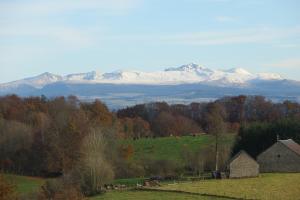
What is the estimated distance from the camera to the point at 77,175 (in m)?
55.6

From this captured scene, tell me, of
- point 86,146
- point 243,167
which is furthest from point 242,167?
point 86,146

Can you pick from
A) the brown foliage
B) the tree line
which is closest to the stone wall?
the tree line

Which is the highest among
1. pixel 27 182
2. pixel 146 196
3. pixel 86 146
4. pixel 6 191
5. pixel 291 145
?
pixel 6 191

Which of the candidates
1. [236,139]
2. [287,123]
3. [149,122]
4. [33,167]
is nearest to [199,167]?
[236,139]

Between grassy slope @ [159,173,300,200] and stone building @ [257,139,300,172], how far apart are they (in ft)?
23.0

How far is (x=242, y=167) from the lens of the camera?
62.5 metres

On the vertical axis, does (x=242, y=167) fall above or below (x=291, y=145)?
below

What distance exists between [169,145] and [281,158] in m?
24.7

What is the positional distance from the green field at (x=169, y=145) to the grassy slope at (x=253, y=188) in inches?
868

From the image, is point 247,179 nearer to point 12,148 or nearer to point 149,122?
point 12,148

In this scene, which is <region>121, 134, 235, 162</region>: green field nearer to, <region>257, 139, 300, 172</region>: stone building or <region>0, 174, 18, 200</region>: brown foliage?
<region>257, 139, 300, 172</region>: stone building

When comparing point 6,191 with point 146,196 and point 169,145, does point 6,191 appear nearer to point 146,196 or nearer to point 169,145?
point 146,196

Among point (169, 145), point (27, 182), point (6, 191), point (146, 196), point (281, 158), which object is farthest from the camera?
point (169, 145)

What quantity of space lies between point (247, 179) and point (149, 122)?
6758 cm
